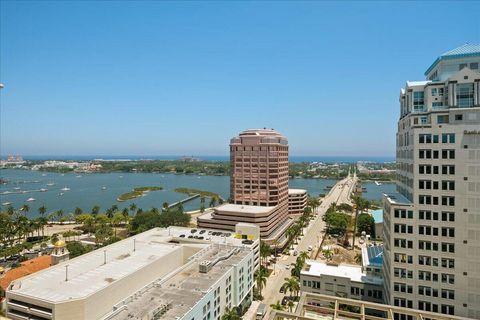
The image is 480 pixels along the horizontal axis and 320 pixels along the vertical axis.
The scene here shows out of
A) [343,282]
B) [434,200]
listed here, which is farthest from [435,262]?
[343,282]

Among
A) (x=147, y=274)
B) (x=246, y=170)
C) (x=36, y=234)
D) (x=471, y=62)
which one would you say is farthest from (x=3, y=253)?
(x=471, y=62)

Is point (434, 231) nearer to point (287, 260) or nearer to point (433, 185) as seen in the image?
point (433, 185)

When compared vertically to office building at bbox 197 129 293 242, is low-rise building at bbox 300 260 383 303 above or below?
below

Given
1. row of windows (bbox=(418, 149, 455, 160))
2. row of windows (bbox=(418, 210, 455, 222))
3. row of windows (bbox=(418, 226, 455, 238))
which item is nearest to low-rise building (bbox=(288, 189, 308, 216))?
row of windows (bbox=(418, 226, 455, 238))

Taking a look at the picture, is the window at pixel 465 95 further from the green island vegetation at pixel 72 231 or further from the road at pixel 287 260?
the green island vegetation at pixel 72 231

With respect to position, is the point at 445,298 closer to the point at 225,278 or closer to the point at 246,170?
the point at 225,278

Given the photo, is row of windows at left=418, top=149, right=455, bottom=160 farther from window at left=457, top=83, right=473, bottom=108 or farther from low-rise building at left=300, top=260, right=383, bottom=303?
low-rise building at left=300, top=260, right=383, bottom=303
